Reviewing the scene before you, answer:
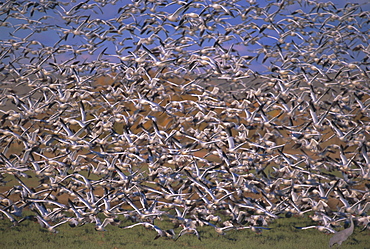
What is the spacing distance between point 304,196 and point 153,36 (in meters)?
9.25

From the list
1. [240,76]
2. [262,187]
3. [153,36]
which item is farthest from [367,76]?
[153,36]

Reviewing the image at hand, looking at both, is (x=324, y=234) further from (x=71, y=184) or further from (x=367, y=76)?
(x=71, y=184)

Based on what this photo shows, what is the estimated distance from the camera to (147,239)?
14258 mm

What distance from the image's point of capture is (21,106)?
15.5 m

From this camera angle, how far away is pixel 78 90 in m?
15.0

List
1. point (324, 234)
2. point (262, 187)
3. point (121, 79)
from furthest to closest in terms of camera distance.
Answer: point (121, 79), point (324, 234), point (262, 187)

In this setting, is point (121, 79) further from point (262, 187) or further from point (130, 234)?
point (262, 187)

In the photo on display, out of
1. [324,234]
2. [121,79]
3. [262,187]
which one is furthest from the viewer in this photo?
[121,79]

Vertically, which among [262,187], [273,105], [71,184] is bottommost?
[71,184]

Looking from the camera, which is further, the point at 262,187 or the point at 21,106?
the point at 21,106

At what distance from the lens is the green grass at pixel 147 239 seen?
44.7ft

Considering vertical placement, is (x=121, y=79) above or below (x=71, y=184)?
above

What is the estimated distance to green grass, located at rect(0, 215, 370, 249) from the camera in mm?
13609

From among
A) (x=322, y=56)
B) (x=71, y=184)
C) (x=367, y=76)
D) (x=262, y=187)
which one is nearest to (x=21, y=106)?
(x=71, y=184)
